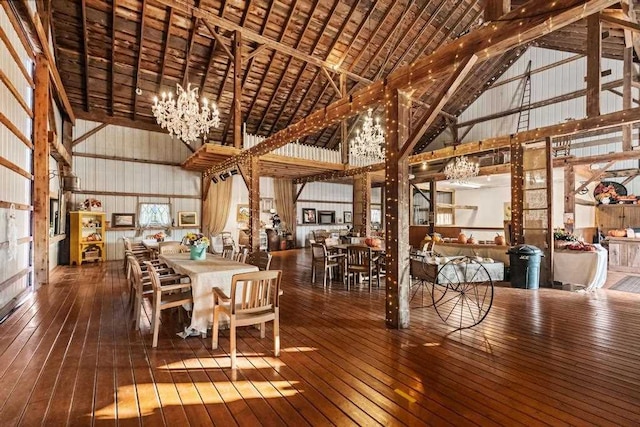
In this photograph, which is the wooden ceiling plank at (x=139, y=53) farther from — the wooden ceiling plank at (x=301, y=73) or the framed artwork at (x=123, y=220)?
the wooden ceiling plank at (x=301, y=73)

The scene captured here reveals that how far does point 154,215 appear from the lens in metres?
10.4

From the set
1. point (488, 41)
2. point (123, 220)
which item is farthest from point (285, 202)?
point (488, 41)

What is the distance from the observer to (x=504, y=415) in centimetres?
201

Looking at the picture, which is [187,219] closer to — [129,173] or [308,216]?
[129,173]

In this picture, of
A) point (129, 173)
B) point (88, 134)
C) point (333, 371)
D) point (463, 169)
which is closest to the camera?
point (333, 371)

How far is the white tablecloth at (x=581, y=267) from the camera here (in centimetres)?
542

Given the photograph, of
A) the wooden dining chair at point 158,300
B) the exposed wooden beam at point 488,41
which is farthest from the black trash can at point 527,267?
the wooden dining chair at point 158,300

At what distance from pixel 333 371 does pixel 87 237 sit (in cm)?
911

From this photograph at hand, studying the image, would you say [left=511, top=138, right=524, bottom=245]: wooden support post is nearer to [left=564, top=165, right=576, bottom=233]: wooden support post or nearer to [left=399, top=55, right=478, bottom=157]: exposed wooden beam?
[left=564, top=165, right=576, bottom=233]: wooden support post

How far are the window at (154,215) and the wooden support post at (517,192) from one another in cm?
1020

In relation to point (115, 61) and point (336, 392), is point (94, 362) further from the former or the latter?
point (115, 61)

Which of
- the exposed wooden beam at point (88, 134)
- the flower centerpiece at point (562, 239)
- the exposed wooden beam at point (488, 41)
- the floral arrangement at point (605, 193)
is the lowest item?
the flower centerpiece at point (562, 239)

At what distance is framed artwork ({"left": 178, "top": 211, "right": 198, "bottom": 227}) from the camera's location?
10.9 m

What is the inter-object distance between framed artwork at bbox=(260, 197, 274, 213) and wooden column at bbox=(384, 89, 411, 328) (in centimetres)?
985
